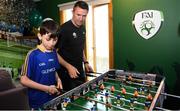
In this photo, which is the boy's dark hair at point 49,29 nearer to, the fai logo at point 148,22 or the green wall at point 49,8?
the fai logo at point 148,22

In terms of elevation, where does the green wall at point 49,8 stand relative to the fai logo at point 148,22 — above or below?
above

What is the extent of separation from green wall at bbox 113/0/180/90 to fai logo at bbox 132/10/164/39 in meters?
0.07

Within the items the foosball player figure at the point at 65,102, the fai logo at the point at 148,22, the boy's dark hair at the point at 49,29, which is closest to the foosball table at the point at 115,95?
the foosball player figure at the point at 65,102

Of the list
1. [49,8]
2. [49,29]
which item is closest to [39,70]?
[49,29]

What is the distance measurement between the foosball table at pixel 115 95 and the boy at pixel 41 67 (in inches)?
8.2

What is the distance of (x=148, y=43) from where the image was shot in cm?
358

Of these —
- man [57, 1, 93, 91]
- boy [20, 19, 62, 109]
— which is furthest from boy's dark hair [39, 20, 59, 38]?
man [57, 1, 93, 91]

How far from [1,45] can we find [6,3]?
1.14 m

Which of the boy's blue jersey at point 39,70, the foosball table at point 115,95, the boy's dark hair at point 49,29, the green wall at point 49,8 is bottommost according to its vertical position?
the foosball table at point 115,95

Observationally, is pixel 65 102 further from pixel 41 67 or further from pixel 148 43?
pixel 148 43

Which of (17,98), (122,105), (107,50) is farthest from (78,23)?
(107,50)

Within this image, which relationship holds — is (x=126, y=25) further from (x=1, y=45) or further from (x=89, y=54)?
(x=1, y=45)

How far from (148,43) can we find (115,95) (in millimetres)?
1855

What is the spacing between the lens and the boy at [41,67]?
1843 millimetres
